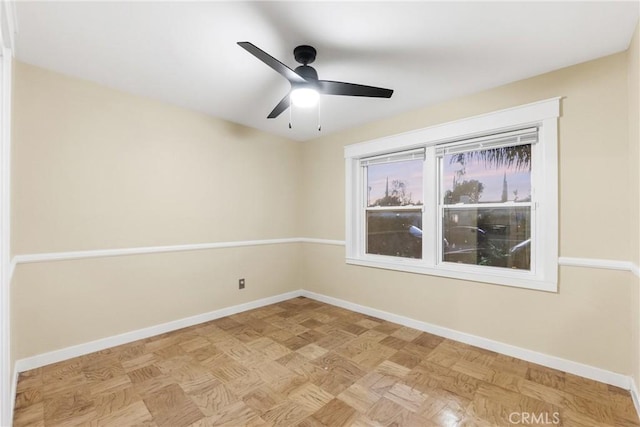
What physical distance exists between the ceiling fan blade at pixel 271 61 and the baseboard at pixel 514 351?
104 inches

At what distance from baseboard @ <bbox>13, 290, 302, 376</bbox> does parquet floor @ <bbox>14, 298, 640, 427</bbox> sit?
0.07 meters

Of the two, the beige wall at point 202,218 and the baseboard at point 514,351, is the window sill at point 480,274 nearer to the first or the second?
the beige wall at point 202,218

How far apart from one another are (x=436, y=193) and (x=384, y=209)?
2.36 feet

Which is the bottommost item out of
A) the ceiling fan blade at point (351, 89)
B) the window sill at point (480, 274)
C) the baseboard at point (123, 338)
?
the baseboard at point (123, 338)

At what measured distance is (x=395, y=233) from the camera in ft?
11.4

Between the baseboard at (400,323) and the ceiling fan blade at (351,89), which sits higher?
the ceiling fan blade at (351,89)

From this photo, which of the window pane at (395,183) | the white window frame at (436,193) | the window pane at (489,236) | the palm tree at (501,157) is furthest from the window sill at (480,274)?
the palm tree at (501,157)

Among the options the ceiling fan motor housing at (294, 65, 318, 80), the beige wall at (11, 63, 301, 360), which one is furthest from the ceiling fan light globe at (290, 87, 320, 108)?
the beige wall at (11, 63, 301, 360)

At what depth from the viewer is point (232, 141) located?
3523mm

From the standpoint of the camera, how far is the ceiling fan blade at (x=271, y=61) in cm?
151

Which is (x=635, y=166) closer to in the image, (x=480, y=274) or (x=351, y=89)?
(x=480, y=274)

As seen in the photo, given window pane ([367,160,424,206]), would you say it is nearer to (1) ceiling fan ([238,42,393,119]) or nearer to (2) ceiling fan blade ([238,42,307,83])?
(1) ceiling fan ([238,42,393,119])

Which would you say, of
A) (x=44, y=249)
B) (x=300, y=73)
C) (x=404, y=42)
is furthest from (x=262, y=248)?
(x=404, y=42)

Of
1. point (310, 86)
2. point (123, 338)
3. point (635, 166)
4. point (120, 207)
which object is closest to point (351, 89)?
point (310, 86)
